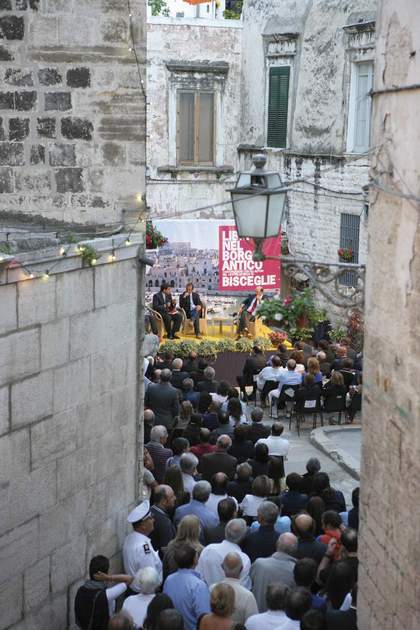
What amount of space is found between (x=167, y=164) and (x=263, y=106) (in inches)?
102

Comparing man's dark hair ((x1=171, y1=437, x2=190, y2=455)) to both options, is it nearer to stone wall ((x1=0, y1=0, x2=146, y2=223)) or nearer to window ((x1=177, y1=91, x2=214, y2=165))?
stone wall ((x1=0, y1=0, x2=146, y2=223))

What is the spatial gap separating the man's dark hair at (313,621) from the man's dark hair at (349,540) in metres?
1.46

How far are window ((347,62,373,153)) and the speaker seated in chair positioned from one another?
179 inches

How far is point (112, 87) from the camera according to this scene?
9.98 m

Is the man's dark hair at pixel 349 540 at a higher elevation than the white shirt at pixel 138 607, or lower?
higher

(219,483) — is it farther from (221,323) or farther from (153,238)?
(153,238)

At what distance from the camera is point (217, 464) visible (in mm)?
11062

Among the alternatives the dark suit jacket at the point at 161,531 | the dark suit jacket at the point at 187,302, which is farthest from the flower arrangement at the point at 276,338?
the dark suit jacket at the point at 161,531

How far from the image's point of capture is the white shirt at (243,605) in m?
7.71

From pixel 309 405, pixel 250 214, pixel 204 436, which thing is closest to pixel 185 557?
pixel 250 214

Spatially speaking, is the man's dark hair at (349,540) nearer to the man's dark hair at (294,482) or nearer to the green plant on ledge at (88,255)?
the man's dark hair at (294,482)

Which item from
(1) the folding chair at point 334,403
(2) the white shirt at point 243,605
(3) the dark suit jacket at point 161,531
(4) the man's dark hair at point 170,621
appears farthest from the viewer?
(1) the folding chair at point 334,403

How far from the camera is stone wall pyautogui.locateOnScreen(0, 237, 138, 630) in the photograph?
324 inches

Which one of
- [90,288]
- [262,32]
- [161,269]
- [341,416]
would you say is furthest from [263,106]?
[90,288]
